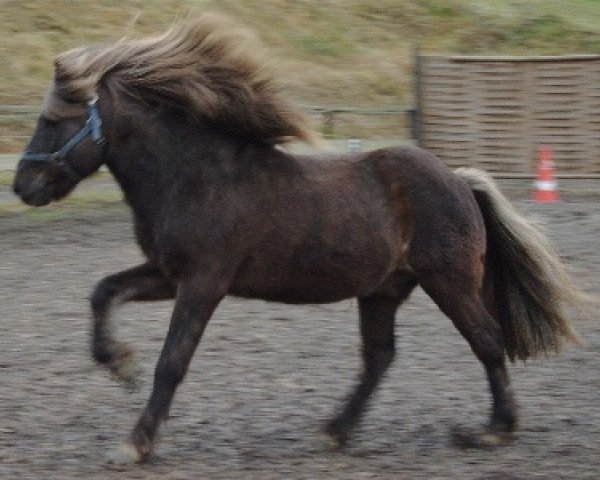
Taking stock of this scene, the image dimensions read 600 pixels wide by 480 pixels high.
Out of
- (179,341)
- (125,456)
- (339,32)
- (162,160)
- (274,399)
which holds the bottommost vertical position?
(339,32)

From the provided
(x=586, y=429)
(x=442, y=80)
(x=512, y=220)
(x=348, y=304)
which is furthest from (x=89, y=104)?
(x=442, y=80)

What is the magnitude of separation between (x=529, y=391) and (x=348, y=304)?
2770mm

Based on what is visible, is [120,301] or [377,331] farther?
[377,331]

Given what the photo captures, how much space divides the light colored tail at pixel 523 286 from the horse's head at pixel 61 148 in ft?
5.99

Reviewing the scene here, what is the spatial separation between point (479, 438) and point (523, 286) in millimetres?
884

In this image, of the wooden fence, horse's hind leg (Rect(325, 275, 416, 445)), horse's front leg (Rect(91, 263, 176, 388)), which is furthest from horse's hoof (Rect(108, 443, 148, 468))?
the wooden fence

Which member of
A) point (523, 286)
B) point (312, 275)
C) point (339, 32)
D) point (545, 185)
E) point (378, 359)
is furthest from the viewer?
point (339, 32)

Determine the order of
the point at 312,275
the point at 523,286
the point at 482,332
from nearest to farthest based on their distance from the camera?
the point at 312,275
the point at 482,332
the point at 523,286

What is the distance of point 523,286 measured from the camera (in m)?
6.75

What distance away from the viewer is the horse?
5.95 meters

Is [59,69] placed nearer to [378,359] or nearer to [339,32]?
[378,359]

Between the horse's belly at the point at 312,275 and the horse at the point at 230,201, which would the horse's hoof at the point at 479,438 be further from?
the horse's belly at the point at 312,275

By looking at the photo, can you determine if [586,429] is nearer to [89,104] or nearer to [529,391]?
[529,391]

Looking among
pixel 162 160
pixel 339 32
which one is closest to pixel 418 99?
pixel 339 32
